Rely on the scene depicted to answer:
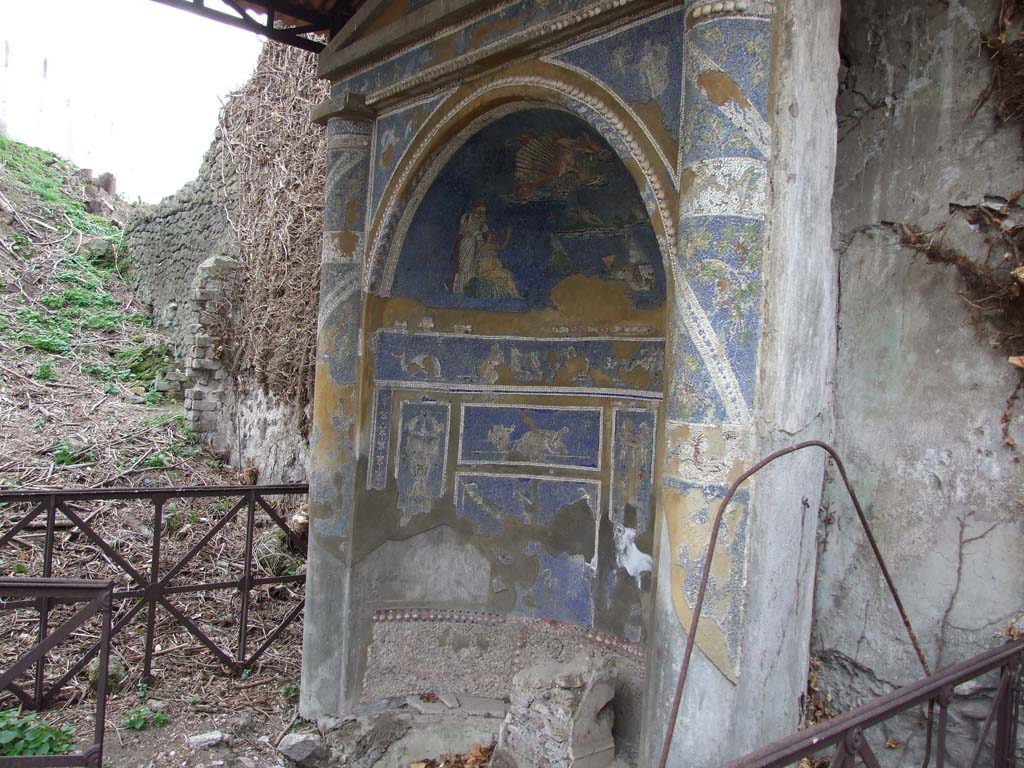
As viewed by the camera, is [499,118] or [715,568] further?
[499,118]

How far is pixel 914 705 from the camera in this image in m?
2.60

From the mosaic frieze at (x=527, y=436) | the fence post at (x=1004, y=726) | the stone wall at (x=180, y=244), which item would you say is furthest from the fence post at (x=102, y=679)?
the stone wall at (x=180, y=244)

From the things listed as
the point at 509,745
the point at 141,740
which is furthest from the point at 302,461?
the point at 509,745

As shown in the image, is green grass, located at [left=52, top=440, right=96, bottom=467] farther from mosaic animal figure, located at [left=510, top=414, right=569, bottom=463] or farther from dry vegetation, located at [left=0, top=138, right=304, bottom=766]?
mosaic animal figure, located at [left=510, top=414, right=569, bottom=463]

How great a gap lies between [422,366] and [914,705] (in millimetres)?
3432

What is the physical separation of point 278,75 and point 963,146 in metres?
7.64

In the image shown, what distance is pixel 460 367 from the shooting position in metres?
5.32

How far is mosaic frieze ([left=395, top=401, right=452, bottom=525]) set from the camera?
17.2 ft

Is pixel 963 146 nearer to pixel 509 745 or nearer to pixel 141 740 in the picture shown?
pixel 509 745

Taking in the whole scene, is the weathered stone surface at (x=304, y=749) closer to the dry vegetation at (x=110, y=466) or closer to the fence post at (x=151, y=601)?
the dry vegetation at (x=110, y=466)

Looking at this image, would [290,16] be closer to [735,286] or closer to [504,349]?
[504,349]

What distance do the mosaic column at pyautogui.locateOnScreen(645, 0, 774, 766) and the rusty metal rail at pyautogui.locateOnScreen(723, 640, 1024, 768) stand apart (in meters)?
0.45

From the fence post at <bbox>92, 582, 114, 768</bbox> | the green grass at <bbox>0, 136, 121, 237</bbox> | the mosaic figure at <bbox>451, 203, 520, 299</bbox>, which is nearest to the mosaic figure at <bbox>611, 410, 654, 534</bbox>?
the mosaic figure at <bbox>451, 203, 520, 299</bbox>

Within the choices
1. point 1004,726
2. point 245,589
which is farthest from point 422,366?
point 1004,726
